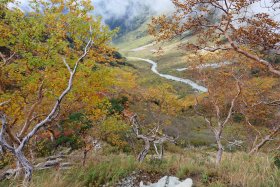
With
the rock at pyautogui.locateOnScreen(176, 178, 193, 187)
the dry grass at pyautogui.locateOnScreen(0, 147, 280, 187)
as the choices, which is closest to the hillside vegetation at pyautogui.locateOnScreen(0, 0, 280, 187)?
the dry grass at pyautogui.locateOnScreen(0, 147, 280, 187)

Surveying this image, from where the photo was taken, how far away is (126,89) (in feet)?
142

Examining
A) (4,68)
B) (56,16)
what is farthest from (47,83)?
(56,16)

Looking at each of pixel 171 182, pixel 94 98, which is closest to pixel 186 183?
pixel 171 182

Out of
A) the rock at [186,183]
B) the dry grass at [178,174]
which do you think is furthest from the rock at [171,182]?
the dry grass at [178,174]

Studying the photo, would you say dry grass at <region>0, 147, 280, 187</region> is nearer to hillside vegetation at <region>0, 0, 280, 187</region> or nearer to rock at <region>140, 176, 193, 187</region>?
hillside vegetation at <region>0, 0, 280, 187</region>

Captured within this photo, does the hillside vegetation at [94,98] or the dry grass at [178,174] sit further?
the hillside vegetation at [94,98]

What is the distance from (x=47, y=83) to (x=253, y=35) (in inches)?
392

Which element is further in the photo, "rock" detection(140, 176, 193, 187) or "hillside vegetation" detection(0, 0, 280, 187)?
"hillside vegetation" detection(0, 0, 280, 187)

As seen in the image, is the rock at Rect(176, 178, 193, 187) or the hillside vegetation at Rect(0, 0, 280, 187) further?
the hillside vegetation at Rect(0, 0, 280, 187)

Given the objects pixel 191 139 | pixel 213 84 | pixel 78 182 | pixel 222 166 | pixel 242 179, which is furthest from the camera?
pixel 191 139

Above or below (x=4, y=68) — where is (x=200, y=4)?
above

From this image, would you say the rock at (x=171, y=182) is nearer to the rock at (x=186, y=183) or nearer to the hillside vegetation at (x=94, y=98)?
the rock at (x=186, y=183)

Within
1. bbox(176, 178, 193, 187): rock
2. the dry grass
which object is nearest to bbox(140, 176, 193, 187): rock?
bbox(176, 178, 193, 187): rock

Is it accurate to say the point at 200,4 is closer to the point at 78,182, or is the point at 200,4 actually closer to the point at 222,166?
the point at 222,166
